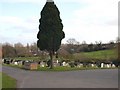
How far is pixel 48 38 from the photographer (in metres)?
40.2

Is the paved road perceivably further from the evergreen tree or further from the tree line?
the tree line

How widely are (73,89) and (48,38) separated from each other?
24.1m

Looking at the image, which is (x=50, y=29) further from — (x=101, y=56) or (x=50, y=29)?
(x=101, y=56)

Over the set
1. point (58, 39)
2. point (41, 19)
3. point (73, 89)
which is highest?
point (41, 19)

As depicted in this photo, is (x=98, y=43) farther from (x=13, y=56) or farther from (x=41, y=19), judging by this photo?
(x=41, y=19)

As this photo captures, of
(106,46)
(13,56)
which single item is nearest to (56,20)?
(13,56)

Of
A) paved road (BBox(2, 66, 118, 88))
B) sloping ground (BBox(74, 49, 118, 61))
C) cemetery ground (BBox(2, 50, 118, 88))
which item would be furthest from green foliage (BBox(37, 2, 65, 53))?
sloping ground (BBox(74, 49, 118, 61))

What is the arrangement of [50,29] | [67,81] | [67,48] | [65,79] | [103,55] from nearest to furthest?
1. [67,81]
2. [65,79]
3. [50,29]
4. [103,55]
5. [67,48]

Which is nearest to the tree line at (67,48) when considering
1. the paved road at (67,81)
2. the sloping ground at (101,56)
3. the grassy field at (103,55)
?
the grassy field at (103,55)

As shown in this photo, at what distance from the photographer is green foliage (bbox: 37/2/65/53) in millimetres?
40500

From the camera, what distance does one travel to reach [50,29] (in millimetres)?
40719

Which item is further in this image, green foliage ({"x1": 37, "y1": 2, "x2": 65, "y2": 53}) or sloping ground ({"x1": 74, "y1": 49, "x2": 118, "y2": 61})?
sloping ground ({"x1": 74, "y1": 49, "x2": 118, "y2": 61})

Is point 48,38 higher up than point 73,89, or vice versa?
point 48,38

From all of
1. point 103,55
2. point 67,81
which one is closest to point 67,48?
point 103,55
